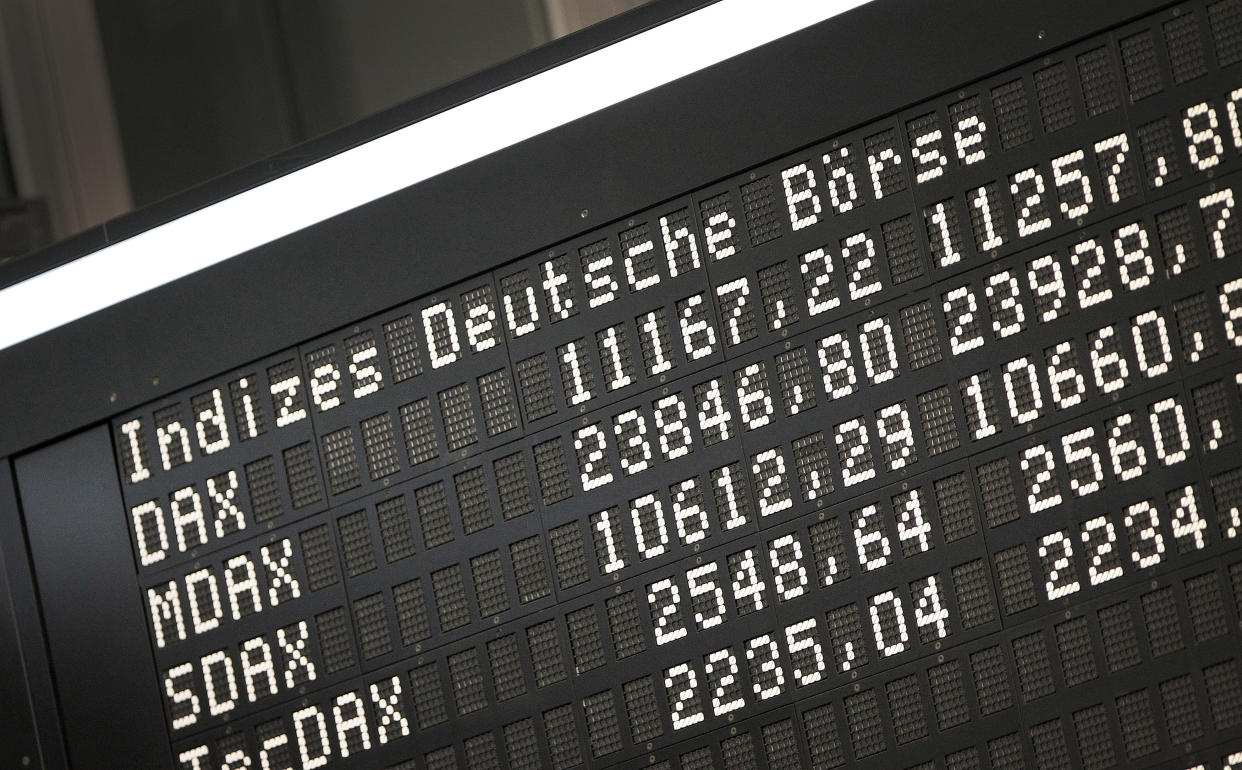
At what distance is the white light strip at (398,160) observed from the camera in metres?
4.26

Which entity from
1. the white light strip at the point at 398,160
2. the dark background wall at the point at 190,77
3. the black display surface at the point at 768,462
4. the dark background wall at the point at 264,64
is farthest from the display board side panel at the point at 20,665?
the dark background wall at the point at 264,64

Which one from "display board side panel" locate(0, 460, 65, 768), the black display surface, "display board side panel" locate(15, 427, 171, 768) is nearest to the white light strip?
the black display surface

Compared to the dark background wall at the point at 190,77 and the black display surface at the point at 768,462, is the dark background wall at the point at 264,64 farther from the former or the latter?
the black display surface at the point at 768,462

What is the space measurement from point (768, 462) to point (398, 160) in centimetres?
148

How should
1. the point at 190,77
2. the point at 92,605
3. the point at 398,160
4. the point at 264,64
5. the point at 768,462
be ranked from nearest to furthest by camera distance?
the point at 768,462 → the point at 398,160 → the point at 92,605 → the point at 264,64 → the point at 190,77

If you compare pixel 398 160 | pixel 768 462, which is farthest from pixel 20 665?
pixel 768 462

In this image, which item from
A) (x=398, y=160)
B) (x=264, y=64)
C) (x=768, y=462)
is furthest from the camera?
(x=264, y=64)

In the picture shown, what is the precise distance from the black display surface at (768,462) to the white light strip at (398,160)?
0.21 feet

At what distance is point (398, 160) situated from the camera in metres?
4.59

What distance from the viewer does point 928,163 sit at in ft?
13.4

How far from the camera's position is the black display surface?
152 inches

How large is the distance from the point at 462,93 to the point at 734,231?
37.2 inches

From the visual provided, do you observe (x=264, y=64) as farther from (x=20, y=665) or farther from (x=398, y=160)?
(x=20, y=665)

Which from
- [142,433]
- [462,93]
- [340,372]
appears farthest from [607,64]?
[142,433]
